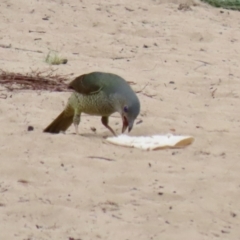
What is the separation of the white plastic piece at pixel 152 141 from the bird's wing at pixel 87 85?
35 cm

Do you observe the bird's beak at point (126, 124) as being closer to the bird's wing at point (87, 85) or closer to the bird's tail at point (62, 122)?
the bird's wing at point (87, 85)

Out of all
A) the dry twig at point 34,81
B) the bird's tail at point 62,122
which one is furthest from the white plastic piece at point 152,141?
the dry twig at point 34,81

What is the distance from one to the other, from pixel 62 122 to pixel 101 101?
403 millimetres

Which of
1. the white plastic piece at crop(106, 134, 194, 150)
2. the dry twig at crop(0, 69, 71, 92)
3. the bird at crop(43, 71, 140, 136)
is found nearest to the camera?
the white plastic piece at crop(106, 134, 194, 150)

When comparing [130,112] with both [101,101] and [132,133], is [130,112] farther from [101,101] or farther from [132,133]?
[132,133]

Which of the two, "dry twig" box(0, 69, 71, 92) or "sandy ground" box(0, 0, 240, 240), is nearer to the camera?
"sandy ground" box(0, 0, 240, 240)

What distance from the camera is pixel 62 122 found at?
20.4 feet

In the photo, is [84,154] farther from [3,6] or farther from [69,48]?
[3,6]

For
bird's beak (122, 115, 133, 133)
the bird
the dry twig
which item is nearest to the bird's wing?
the bird

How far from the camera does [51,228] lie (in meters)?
4.41

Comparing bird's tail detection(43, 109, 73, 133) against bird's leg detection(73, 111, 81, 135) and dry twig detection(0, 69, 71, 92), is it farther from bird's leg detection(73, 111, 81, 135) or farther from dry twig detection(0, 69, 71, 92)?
dry twig detection(0, 69, 71, 92)

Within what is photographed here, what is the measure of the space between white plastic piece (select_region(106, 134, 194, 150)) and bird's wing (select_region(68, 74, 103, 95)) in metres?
0.35

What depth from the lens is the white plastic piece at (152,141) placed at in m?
5.80

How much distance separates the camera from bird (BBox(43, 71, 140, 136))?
590 centimetres
